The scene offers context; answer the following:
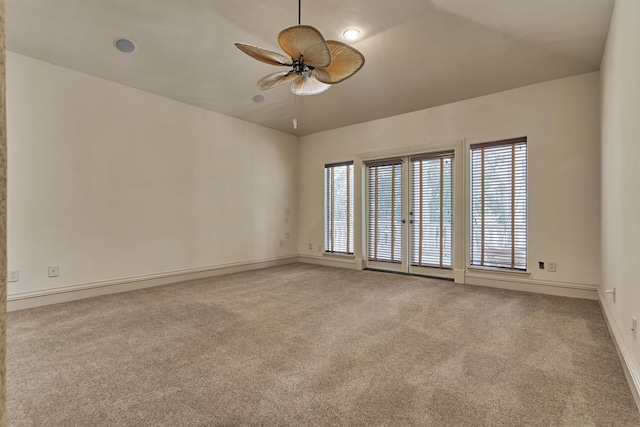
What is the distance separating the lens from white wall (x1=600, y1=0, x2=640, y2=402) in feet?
6.07

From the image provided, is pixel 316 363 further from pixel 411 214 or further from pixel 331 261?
pixel 331 261

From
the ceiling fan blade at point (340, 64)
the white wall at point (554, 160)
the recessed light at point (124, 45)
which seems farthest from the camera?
the white wall at point (554, 160)

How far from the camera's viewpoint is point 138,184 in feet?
13.9

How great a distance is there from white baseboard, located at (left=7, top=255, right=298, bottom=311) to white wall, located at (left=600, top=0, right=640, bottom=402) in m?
4.78

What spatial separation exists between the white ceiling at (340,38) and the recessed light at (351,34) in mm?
71

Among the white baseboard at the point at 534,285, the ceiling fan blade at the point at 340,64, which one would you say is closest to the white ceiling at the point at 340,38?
the ceiling fan blade at the point at 340,64

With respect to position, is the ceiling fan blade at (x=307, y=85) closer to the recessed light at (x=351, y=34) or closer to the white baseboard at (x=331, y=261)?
the recessed light at (x=351, y=34)

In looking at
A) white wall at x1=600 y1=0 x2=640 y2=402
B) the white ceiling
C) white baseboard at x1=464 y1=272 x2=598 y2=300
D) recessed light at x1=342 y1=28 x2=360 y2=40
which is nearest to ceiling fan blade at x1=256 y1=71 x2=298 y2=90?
the white ceiling

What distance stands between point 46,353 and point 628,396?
147 inches

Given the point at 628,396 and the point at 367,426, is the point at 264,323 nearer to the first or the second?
the point at 367,426

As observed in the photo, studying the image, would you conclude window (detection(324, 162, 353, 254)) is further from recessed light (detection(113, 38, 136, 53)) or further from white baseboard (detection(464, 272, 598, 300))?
recessed light (detection(113, 38, 136, 53))

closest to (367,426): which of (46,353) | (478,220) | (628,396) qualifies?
(628,396)

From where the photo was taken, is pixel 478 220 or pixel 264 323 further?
pixel 478 220

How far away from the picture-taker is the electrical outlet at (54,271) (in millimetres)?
3530
